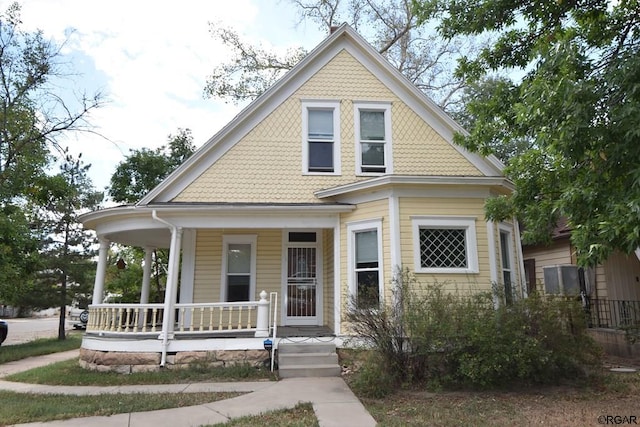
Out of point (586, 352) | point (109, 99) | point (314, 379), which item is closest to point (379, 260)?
point (314, 379)

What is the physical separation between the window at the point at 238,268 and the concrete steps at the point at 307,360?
2.39m

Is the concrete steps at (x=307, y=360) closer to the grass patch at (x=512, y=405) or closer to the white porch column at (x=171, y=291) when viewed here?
the grass patch at (x=512, y=405)

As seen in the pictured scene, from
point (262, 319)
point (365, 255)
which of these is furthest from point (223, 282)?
point (365, 255)

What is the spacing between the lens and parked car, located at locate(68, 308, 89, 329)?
866 inches

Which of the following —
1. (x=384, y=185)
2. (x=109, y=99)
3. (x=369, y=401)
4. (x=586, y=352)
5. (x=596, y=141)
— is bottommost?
(x=369, y=401)

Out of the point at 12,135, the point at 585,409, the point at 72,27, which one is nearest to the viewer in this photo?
the point at 585,409

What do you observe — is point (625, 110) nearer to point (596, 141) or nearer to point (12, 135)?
point (596, 141)

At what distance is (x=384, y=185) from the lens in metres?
8.56

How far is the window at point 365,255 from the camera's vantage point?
864 cm

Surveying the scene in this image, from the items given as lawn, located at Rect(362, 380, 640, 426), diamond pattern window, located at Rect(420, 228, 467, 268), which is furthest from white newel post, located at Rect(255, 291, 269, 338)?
diamond pattern window, located at Rect(420, 228, 467, 268)

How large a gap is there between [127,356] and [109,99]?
6503mm

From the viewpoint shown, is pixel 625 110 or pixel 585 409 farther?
pixel 585 409

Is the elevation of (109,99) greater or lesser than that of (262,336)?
greater

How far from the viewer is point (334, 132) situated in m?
10.5
